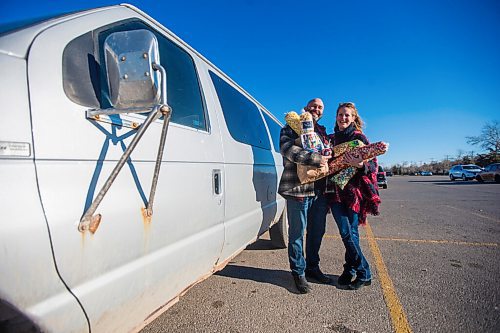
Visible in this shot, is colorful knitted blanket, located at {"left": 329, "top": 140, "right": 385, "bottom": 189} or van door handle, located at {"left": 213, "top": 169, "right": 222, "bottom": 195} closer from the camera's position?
van door handle, located at {"left": 213, "top": 169, "right": 222, "bottom": 195}

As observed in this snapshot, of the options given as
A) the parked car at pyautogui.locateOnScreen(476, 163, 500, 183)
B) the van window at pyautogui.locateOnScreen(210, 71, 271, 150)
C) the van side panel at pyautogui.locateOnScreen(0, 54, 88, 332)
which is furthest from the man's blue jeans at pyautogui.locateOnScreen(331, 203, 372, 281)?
the parked car at pyautogui.locateOnScreen(476, 163, 500, 183)

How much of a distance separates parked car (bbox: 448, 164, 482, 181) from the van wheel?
103 feet

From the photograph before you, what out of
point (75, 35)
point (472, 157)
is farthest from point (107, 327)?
point (472, 157)

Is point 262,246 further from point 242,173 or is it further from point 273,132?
point 242,173

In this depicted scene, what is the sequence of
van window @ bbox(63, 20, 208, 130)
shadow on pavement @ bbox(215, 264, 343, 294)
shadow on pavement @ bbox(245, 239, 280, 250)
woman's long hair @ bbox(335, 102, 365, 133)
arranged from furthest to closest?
shadow on pavement @ bbox(245, 239, 280, 250), shadow on pavement @ bbox(215, 264, 343, 294), woman's long hair @ bbox(335, 102, 365, 133), van window @ bbox(63, 20, 208, 130)

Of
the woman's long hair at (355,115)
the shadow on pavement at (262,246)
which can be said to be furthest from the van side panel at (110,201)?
the shadow on pavement at (262,246)

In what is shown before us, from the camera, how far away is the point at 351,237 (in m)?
2.77

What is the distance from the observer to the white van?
887 mm

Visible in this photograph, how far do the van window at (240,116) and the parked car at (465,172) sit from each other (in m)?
32.4

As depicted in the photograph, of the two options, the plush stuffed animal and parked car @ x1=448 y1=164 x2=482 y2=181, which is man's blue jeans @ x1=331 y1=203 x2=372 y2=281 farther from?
parked car @ x1=448 y1=164 x2=482 y2=181

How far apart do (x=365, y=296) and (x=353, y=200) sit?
37.4 inches

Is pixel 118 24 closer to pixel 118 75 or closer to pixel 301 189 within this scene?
pixel 118 75

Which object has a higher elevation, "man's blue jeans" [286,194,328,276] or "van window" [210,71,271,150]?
"van window" [210,71,271,150]

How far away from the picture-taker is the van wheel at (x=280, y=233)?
4.19 m
